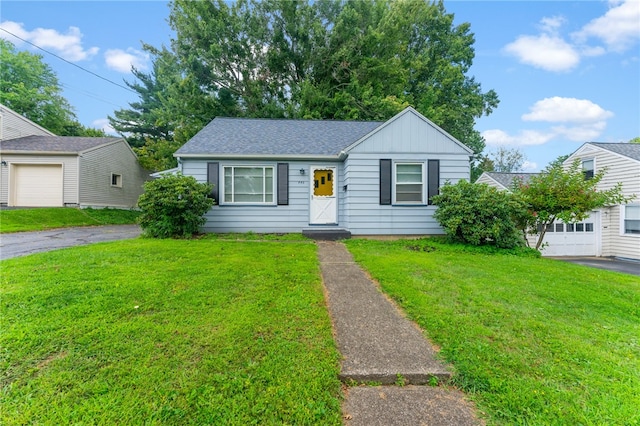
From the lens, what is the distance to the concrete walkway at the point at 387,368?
1872 mm

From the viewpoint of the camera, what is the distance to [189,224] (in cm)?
823

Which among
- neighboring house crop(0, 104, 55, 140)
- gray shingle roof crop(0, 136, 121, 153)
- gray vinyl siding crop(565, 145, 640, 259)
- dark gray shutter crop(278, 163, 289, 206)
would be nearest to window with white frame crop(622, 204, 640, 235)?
gray vinyl siding crop(565, 145, 640, 259)

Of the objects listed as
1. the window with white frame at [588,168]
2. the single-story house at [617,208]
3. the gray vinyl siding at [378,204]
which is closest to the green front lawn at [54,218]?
the gray vinyl siding at [378,204]

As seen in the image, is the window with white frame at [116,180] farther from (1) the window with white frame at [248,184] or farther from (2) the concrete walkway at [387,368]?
(2) the concrete walkway at [387,368]

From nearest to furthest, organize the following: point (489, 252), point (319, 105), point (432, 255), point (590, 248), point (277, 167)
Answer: point (432, 255)
point (489, 252)
point (277, 167)
point (590, 248)
point (319, 105)

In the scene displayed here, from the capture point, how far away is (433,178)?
8.88 meters

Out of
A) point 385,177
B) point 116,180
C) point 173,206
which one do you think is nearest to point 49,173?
point 116,180

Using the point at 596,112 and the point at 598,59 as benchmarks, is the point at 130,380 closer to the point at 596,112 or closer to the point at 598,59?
the point at 598,59

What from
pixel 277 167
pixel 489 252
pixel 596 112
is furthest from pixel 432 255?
pixel 596 112

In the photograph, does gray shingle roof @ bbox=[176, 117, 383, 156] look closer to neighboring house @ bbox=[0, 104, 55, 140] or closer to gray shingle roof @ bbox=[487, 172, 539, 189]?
gray shingle roof @ bbox=[487, 172, 539, 189]

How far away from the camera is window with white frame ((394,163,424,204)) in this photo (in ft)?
29.4

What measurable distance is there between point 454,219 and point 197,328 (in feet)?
23.9

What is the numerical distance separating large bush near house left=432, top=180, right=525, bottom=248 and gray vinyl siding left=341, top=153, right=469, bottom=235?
2.74ft

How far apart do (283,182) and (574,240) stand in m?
13.4
